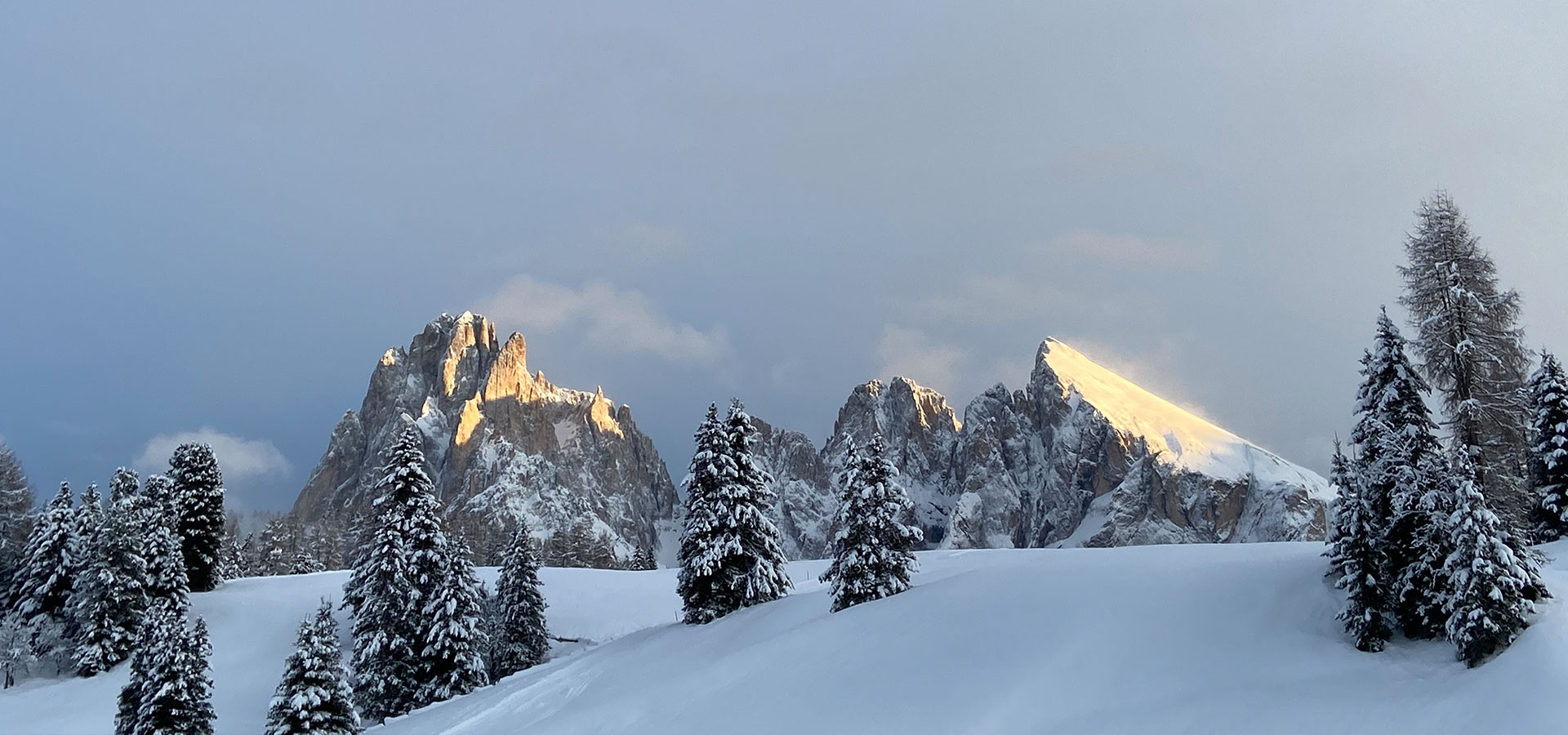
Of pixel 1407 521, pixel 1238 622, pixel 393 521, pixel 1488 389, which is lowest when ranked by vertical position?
pixel 1238 622

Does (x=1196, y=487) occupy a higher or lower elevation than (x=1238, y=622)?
higher

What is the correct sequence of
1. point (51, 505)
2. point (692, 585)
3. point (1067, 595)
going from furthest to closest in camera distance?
point (51, 505), point (692, 585), point (1067, 595)

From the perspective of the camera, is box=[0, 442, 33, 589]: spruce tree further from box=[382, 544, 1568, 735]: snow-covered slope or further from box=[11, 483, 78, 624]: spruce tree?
box=[382, 544, 1568, 735]: snow-covered slope

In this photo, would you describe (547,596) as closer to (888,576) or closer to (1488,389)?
(888,576)

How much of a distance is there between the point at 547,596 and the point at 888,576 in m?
30.0

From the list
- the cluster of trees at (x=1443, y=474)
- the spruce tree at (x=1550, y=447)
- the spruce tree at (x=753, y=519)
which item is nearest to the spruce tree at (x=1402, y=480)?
the cluster of trees at (x=1443, y=474)

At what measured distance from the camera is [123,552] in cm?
4678

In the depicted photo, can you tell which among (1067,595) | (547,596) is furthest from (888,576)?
A: (547,596)

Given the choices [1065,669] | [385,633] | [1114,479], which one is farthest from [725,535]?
[1114,479]

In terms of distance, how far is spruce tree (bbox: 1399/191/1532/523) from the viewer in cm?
2536

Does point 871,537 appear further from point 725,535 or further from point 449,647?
point 449,647

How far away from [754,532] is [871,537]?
17.6ft

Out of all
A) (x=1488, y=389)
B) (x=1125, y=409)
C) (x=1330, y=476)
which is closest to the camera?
(x=1330, y=476)

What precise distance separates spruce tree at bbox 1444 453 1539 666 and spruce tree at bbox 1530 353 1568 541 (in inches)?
798
